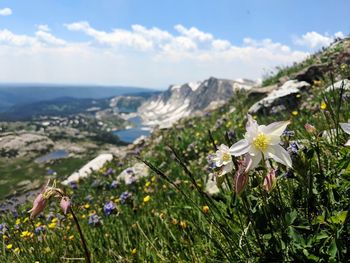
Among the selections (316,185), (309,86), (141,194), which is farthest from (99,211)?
(309,86)

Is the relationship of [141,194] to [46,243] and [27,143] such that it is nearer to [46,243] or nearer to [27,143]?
[46,243]

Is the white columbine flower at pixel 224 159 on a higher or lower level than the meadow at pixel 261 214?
higher

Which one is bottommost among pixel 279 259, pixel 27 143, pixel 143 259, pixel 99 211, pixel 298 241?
pixel 27 143

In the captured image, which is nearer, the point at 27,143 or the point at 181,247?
the point at 181,247

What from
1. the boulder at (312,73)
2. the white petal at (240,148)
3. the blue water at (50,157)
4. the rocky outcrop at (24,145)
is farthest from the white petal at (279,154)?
the blue water at (50,157)

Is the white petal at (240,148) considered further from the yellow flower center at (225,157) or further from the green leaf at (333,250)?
the green leaf at (333,250)

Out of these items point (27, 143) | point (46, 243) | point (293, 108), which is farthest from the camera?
point (27, 143)
